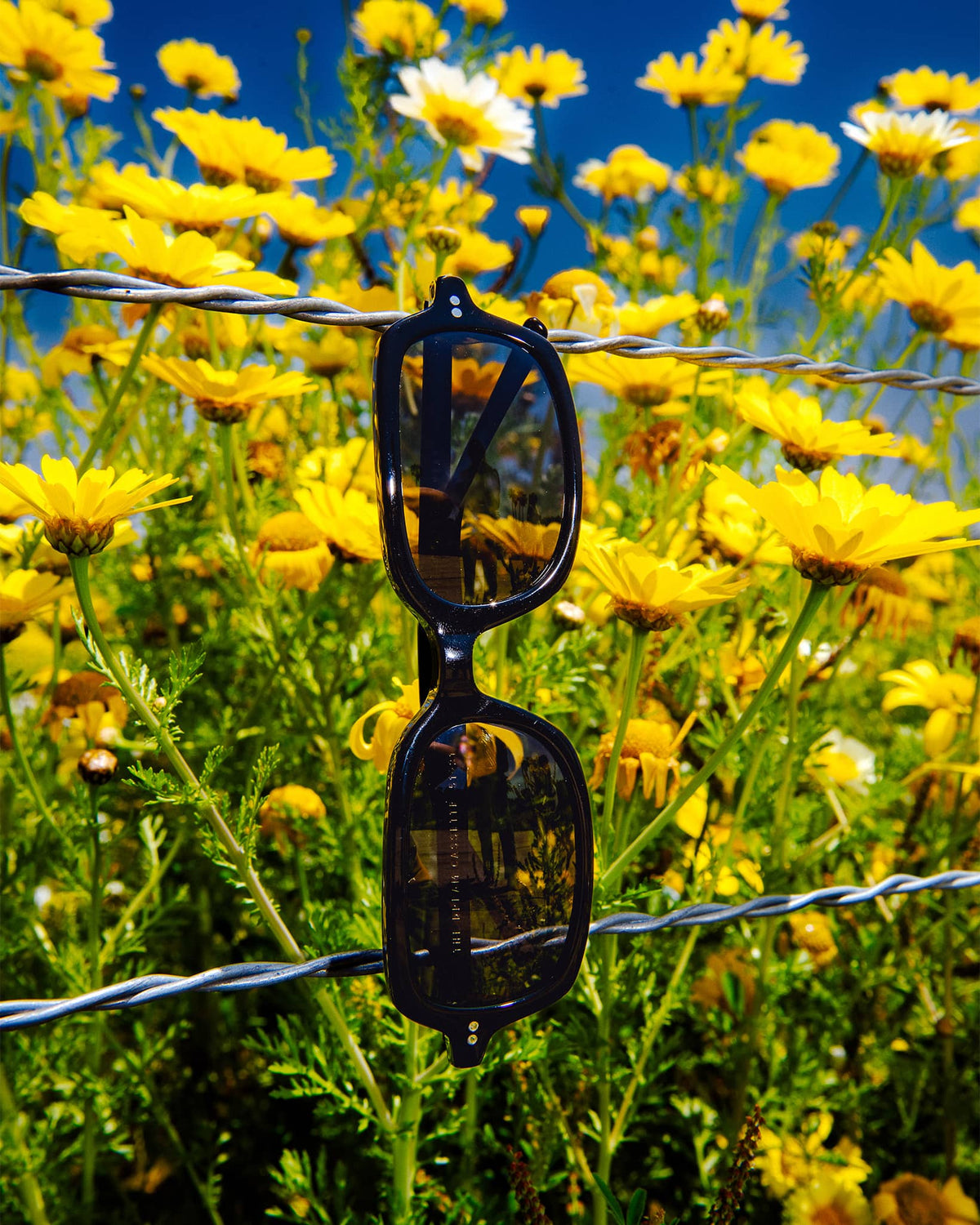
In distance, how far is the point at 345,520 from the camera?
0.69 m

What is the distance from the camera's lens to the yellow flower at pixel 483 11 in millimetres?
1462

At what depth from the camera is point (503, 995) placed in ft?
1.62

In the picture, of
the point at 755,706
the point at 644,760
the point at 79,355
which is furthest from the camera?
the point at 79,355

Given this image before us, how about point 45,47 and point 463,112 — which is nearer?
point 463,112

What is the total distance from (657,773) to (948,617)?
6.09ft

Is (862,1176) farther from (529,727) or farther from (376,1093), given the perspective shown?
(529,727)

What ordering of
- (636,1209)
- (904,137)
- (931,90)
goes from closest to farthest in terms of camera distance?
(636,1209) → (904,137) → (931,90)

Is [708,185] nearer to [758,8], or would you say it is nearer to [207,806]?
[758,8]

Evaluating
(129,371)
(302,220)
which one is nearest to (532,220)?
(302,220)

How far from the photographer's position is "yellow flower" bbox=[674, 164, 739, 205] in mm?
1529

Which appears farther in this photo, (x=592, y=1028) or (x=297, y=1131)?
(x=297, y=1131)

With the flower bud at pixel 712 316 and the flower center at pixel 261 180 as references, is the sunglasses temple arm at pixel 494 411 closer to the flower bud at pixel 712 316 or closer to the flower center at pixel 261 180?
the flower bud at pixel 712 316

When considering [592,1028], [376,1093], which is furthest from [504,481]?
[592,1028]

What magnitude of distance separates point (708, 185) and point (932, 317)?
0.70 metres
